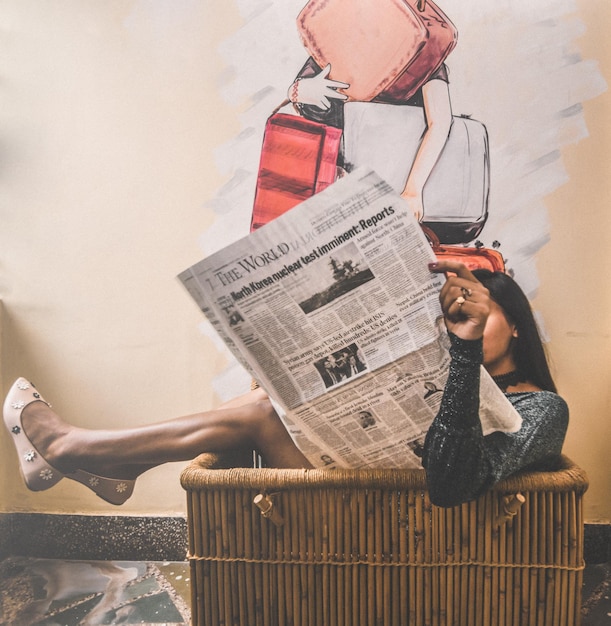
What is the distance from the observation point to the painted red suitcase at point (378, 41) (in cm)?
107

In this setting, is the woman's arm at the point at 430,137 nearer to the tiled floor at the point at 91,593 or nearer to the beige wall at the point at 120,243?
the beige wall at the point at 120,243

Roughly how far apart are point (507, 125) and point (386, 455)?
0.75 metres

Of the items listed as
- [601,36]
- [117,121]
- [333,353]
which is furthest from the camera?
[117,121]

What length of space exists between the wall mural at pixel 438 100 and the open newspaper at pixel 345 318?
1.74 ft

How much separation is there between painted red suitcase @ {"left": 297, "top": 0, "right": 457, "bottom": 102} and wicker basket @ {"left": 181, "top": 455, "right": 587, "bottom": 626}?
2.59 ft

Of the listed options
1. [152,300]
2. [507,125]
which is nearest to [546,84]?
[507,125]

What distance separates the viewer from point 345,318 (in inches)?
23.9

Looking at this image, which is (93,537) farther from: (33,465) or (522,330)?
(522,330)

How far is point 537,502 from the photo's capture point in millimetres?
648

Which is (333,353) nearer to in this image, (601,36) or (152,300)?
(152,300)

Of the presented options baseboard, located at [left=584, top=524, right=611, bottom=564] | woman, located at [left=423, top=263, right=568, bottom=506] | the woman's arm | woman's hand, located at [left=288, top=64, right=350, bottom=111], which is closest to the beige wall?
baseboard, located at [left=584, top=524, right=611, bottom=564]

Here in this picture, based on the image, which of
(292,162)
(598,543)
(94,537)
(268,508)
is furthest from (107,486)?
(598,543)

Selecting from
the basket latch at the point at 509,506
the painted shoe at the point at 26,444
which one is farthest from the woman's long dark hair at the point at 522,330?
the painted shoe at the point at 26,444

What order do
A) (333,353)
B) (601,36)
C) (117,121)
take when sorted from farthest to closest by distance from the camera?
(117,121) < (601,36) < (333,353)
